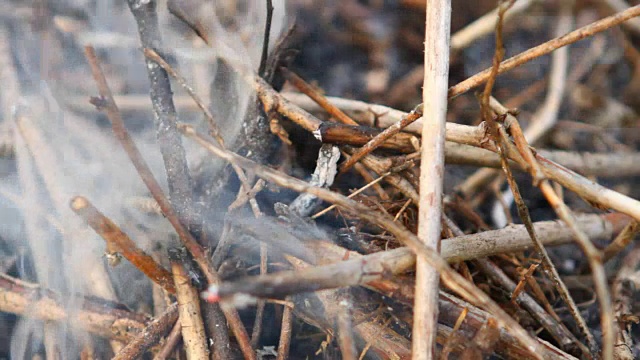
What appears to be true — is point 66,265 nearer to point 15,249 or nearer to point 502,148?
point 15,249

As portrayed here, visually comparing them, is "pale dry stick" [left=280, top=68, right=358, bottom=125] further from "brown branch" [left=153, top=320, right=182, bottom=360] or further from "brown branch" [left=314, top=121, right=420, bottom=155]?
"brown branch" [left=153, top=320, right=182, bottom=360]

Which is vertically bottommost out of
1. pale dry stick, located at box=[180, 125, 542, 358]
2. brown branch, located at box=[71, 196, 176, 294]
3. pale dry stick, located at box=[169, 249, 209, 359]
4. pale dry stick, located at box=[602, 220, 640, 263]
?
pale dry stick, located at box=[169, 249, 209, 359]

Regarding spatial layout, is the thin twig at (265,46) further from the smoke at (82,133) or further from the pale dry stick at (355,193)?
the pale dry stick at (355,193)

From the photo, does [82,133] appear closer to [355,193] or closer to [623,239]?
[355,193]

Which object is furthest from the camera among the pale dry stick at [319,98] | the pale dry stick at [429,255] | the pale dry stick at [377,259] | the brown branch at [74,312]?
the pale dry stick at [319,98]

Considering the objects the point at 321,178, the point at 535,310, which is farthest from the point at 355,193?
the point at 535,310

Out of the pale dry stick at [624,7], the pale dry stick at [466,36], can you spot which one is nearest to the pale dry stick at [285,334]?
the pale dry stick at [466,36]

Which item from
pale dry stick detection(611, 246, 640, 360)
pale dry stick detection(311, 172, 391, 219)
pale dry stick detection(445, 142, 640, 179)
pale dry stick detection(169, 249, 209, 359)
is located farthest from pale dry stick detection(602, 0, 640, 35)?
pale dry stick detection(169, 249, 209, 359)
